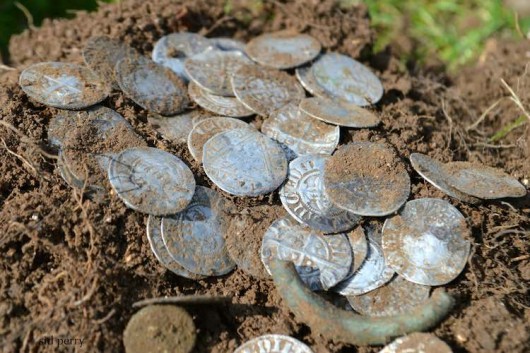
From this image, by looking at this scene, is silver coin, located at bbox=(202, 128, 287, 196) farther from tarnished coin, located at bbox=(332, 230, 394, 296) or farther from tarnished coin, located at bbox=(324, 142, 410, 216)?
tarnished coin, located at bbox=(332, 230, 394, 296)

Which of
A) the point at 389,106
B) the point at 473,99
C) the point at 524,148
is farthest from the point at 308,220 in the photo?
the point at 473,99

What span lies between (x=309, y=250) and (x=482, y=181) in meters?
1.07

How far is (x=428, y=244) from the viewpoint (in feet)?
9.24

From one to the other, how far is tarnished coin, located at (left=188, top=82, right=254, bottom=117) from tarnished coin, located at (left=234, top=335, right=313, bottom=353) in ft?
Result: 4.76

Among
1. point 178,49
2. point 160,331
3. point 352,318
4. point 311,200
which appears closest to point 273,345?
point 352,318

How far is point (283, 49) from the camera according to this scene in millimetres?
3930

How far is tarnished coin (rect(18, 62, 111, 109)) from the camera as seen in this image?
3.15 meters

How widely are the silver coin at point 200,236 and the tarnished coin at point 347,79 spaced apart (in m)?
1.24

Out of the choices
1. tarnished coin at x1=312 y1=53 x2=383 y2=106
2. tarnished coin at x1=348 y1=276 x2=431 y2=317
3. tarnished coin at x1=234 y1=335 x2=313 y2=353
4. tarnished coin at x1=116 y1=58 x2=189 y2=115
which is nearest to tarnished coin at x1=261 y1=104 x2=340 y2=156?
tarnished coin at x1=312 y1=53 x2=383 y2=106

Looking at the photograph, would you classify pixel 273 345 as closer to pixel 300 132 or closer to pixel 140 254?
pixel 140 254

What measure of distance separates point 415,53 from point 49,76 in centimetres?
316

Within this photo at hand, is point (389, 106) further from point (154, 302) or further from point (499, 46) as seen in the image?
point (154, 302)

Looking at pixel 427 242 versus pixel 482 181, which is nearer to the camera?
pixel 427 242

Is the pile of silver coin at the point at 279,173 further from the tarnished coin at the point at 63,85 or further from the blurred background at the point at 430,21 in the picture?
the blurred background at the point at 430,21
